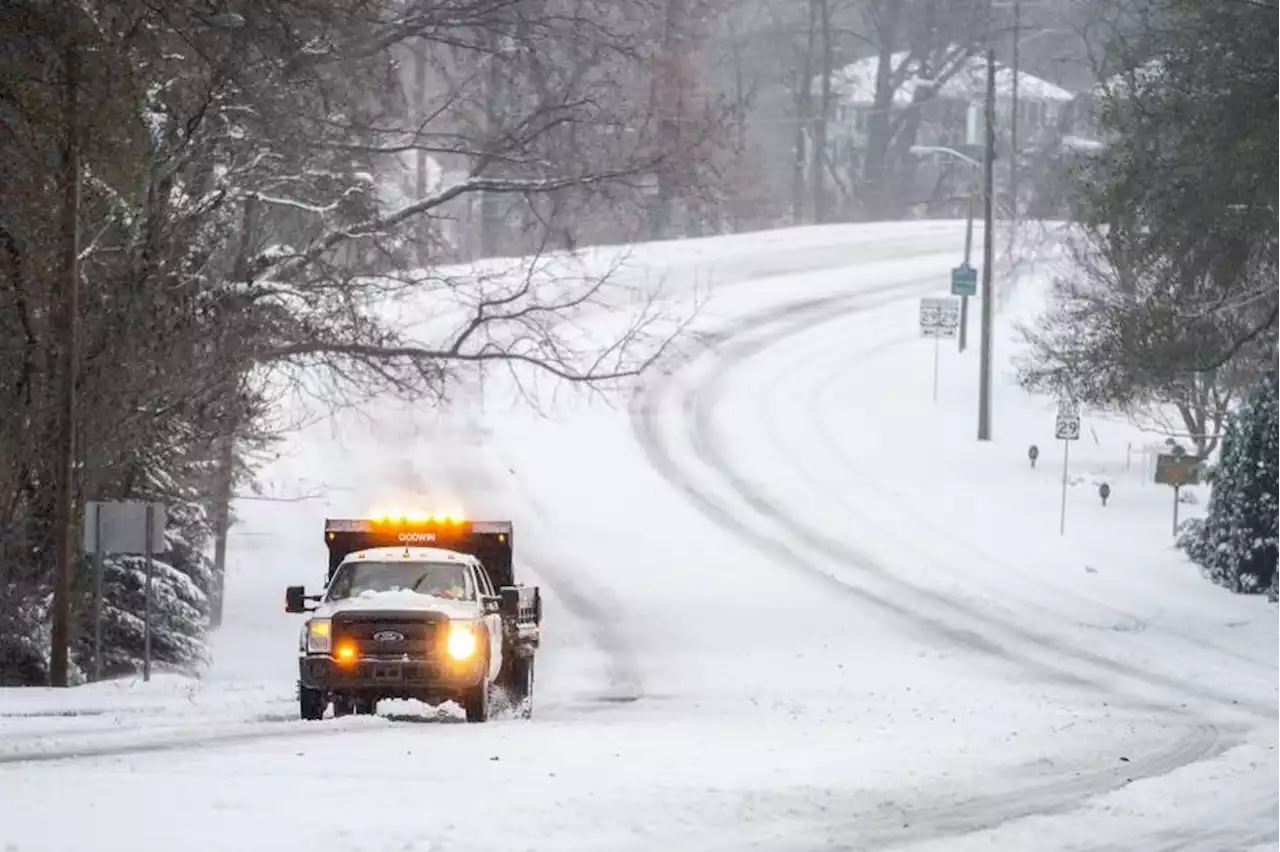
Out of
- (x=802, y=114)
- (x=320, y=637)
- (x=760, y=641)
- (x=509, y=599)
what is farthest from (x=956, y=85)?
(x=320, y=637)

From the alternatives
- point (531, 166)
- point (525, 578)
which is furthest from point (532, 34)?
point (525, 578)

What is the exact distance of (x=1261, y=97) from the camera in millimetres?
29859

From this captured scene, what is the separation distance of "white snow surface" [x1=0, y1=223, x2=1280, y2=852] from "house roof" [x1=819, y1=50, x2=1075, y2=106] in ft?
70.7

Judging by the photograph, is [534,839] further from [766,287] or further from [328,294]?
[766,287]

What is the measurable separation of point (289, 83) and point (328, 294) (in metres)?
3.63

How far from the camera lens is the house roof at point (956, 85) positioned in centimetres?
10000

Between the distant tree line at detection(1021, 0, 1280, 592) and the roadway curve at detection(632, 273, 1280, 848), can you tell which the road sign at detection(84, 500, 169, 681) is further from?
the distant tree line at detection(1021, 0, 1280, 592)

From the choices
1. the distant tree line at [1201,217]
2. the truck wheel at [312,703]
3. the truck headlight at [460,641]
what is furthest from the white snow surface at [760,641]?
the distant tree line at [1201,217]

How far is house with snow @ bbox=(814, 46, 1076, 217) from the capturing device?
95188mm

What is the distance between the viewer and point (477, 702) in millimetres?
20453

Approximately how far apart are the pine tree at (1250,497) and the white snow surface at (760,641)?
3.02 feet

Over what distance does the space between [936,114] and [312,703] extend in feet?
299

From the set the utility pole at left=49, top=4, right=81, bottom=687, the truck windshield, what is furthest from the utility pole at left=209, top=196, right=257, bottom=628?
the truck windshield

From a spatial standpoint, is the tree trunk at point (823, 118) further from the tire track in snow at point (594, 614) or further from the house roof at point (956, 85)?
the tire track in snow at point (594, 614)
